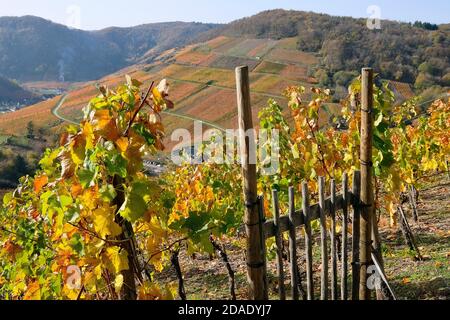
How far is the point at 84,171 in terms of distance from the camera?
226 cm

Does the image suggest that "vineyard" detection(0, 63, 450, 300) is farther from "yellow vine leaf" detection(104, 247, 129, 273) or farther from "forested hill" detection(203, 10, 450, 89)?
"forested hill" detection(203, 10, 450, 89)

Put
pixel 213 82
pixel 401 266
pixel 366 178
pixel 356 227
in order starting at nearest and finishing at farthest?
pixel 366 178, pixel 356 227, pixel 401 266, pixel 213 82

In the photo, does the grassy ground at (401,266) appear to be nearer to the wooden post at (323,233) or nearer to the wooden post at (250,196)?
the wooden post at (323,233)

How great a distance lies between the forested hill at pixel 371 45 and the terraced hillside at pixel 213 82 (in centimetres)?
464

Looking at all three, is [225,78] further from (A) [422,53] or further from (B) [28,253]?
(B) [28,253]

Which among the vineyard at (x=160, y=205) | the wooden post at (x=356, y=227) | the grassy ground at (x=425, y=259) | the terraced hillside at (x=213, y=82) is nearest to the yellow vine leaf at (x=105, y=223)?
the vineyard at (x=160, y=205)

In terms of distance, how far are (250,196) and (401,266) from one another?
5.31 metres

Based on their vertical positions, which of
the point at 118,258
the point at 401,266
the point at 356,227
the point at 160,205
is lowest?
the point at 401,266

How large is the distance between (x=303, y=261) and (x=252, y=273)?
5.43 meters

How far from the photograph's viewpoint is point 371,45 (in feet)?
274

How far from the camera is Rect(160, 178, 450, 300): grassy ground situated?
610cm

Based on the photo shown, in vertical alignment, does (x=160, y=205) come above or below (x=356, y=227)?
above

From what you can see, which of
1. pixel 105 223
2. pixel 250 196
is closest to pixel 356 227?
pixel 250 196

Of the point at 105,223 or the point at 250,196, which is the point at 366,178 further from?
the point at 105,223
